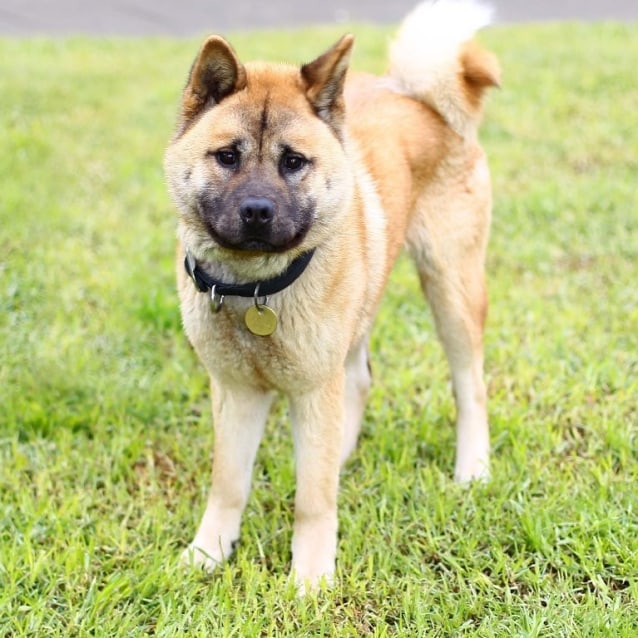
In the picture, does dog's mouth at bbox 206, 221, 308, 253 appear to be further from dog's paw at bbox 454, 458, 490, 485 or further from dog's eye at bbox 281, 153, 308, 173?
dog's paw at bbox 454, 458, 490, 485

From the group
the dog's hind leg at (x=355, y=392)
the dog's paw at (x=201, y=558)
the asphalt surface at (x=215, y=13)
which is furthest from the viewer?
the asphalt surface at (x=215, y=13)

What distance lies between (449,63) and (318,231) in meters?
1.21

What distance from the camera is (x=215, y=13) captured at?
12.2 m

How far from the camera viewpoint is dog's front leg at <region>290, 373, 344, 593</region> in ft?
8.99

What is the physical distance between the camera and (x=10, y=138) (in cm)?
643

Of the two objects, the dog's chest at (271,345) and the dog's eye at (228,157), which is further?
the dog's chest at (271,345)

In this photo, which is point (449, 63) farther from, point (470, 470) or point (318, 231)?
point (470, 470)

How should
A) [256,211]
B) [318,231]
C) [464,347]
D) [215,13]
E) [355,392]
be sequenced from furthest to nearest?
[215,13] → [355,392] → [464,347] → [318,231] → [256,211]

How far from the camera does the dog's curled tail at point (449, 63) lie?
11.0 ft

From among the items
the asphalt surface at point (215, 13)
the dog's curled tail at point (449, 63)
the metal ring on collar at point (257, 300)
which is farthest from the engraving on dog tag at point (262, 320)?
the asphalt surface at point (215, 13)

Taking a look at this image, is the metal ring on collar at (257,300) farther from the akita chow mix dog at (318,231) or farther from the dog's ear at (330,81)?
the dog's ear at (330,81)

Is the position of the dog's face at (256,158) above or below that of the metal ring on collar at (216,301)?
above

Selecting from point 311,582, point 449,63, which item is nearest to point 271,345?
point 311,582

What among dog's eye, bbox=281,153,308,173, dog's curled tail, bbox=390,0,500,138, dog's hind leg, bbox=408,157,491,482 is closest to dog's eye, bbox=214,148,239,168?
dog's eye, bbox=281,153,308,173
